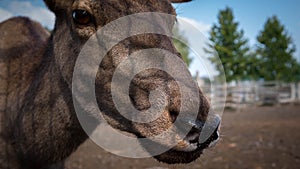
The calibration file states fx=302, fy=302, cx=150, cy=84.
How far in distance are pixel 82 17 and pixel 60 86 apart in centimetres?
79

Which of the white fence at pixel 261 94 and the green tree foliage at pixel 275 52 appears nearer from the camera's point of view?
the white fence at pixel 261 94

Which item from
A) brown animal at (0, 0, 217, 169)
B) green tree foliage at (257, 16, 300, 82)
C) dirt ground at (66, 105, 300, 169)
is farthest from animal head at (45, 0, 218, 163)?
green tree foliage at (257, 16, 300, 82)

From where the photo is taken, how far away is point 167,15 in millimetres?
2471

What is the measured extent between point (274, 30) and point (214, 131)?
3533 cm

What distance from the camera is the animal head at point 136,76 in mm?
1851

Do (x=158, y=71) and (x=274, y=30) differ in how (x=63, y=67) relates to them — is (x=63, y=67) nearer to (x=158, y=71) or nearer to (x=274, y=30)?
(x=158, y=71)

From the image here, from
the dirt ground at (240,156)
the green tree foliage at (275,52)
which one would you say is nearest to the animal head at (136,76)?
the dirt ground at (240,156)

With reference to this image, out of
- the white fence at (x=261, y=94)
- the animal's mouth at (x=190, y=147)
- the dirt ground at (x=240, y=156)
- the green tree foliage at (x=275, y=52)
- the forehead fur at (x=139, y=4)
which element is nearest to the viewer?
the animal's mouth at (x=190, y=147)

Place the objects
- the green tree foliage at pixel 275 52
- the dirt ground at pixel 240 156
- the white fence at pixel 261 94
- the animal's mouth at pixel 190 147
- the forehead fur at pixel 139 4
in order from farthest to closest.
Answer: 1. the green tree foliage at pixel 275 52
2. the white fence at pixel 261 94
3. the dirt ground at pixel 240 156
4. the forehead fur at pixel 139 4
5. the animal's mouth at pixel 190 147

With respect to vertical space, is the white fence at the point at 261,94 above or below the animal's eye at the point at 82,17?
below

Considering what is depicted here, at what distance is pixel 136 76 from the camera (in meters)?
2.13

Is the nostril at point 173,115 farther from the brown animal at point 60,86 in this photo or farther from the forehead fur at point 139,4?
the forehead fur at point 139,4

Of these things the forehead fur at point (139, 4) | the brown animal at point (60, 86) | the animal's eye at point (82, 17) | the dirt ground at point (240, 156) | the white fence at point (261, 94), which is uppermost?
the forehead fur at point (139, 4)

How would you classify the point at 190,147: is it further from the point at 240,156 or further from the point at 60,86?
the point at 240,156
